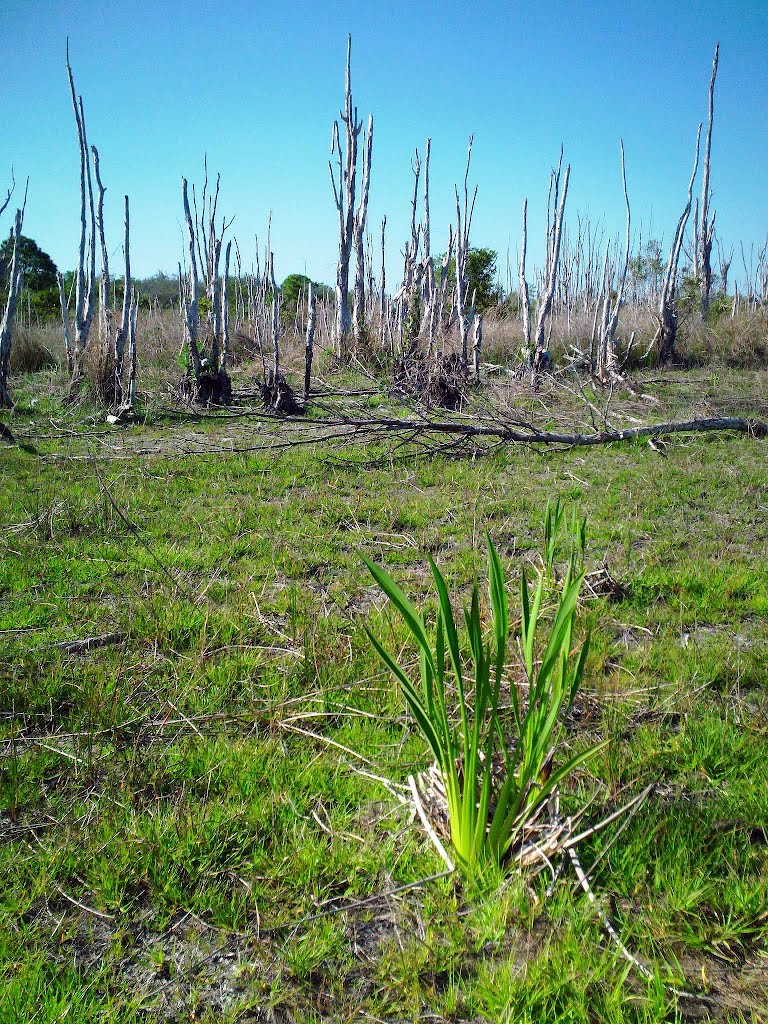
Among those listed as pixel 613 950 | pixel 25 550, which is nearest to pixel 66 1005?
pixel 613 950

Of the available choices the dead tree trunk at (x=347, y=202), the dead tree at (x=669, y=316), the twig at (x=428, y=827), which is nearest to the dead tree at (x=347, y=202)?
the dead tree trunk at (x=347, y=202)

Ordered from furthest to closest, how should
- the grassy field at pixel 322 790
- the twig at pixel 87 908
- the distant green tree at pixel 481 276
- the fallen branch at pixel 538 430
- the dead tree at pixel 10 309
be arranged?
the distant green tree at pixel 481 276 → the dead tree at pixel 10 309 → the fallen branch at pixel 538 430 → the twig at pixel 87 908 → the grassy field at pixel 322 790

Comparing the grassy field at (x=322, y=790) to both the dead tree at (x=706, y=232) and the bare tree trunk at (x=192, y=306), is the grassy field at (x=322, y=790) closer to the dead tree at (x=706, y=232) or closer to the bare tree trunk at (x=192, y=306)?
the bare tree trunk at (x=192, y=306)

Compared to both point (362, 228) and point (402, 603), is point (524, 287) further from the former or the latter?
point (402, 603)

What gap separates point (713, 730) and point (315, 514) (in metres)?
3.13

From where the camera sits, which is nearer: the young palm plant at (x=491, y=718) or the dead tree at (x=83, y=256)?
the young palm plant at (x=491, y=718)

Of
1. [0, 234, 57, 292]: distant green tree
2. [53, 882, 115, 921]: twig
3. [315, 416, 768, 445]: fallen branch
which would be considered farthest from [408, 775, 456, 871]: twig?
[0, 234, 57, 292]: distant green tree

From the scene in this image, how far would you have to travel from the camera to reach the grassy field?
143 cm

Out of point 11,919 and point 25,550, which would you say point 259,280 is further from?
point 11,919

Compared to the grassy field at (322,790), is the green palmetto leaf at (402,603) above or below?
above

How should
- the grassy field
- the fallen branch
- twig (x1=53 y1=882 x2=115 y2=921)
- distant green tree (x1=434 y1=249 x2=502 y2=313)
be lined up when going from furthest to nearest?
distant green tree (x1=434 y1=249 x2=502 y2=313), the fallen branch, twig (x1=53 y1=882 x2=115 y2=921), the grassy field

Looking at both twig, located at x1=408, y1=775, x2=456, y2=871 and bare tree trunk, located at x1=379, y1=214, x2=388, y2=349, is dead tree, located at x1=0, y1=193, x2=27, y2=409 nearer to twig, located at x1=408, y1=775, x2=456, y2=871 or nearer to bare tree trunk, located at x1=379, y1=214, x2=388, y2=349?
bare tree trunk, located at x1=379, y1=214, x2=388, y2=349

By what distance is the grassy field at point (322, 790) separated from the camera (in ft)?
4.69

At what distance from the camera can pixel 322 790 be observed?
6.62ft
